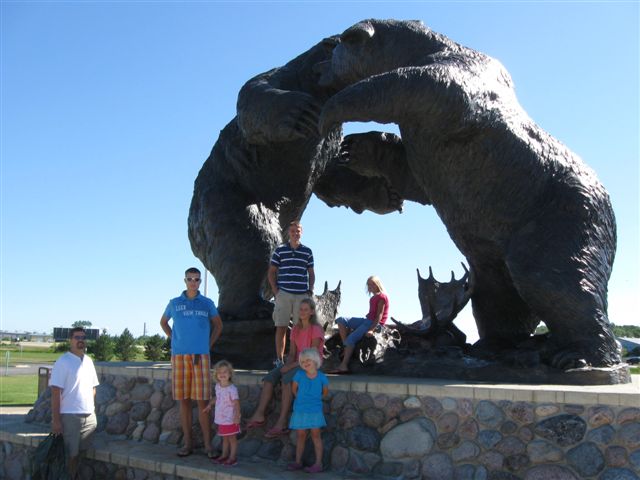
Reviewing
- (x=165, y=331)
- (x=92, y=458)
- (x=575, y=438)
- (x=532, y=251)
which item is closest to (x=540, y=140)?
(x=532, y=251)

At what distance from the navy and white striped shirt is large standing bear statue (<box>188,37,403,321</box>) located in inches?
19.7

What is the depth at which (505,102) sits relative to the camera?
4516mm

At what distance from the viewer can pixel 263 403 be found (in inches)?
167

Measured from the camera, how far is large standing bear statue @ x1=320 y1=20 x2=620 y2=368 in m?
4.06

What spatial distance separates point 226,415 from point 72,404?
1203 millimetres

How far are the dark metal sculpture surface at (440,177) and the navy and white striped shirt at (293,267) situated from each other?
1.64 feet

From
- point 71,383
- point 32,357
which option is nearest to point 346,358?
point 71,383

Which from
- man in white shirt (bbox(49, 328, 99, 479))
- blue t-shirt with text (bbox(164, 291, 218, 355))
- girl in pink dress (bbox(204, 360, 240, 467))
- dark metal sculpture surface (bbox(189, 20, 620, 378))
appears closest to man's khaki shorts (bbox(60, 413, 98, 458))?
man in white shirt (bbox(49, 328, 99, 479))

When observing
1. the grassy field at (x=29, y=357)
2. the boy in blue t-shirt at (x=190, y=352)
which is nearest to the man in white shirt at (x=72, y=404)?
the boy in blue t-shirt at (x=190, y=352)

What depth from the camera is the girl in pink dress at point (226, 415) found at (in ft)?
13.3

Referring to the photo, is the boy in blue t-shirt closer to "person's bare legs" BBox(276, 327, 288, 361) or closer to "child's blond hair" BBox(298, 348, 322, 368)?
"person's bare legs" BBox(276, 327, 288, 361)

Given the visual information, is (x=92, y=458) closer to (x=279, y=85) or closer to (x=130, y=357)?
(x=279, y=85)

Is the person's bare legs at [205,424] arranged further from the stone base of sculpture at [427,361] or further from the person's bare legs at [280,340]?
the stone base of sculpture at [427,361]

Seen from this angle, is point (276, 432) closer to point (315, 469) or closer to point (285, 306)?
point (315, 469)
